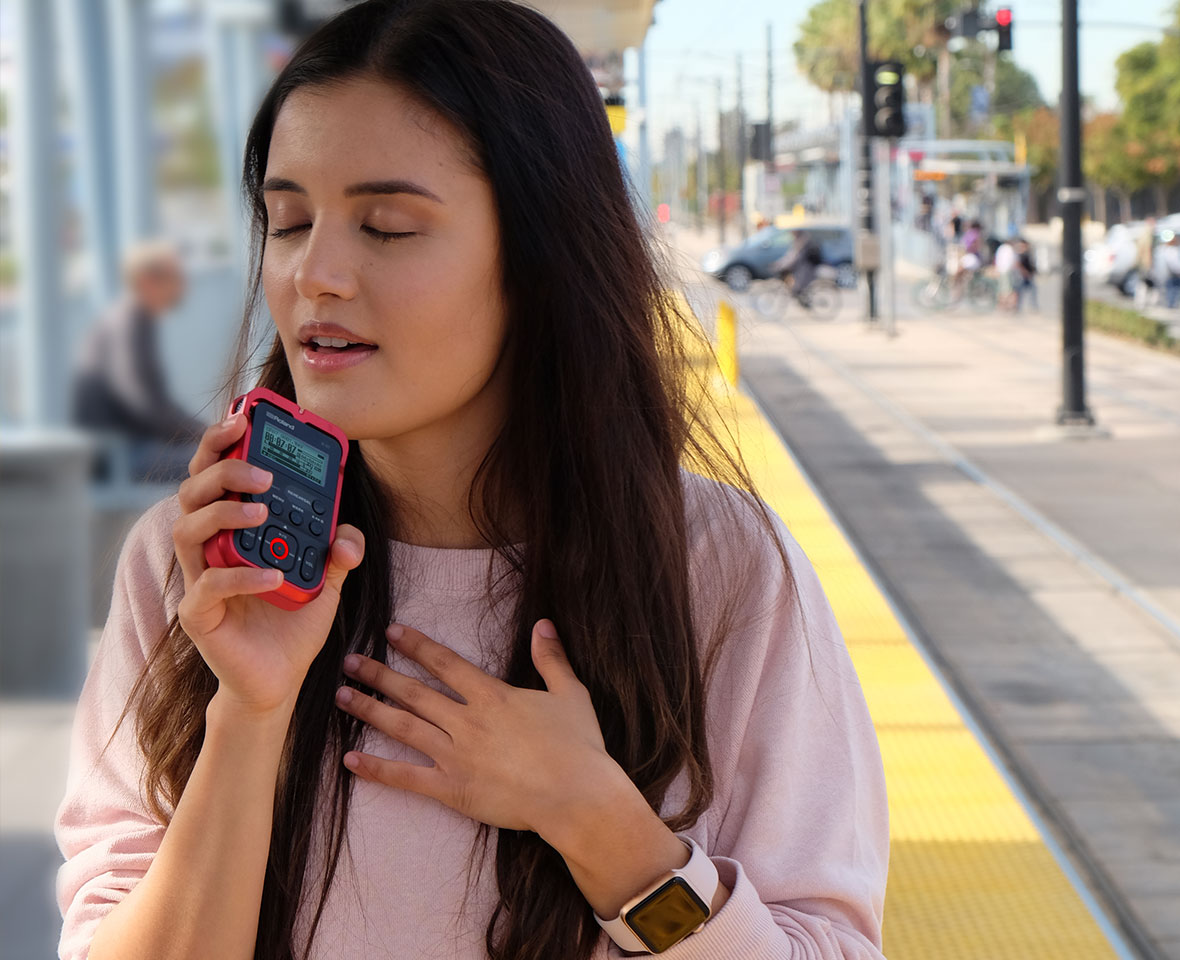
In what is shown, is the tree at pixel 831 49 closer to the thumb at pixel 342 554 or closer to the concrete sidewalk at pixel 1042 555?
the concrete sidewalk at pixel 1042 555

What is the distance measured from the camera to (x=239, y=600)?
1.37 m

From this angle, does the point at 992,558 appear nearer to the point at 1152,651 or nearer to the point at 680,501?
the point at 1152,651

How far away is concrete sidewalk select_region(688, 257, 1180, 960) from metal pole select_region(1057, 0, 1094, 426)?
1.39 feet

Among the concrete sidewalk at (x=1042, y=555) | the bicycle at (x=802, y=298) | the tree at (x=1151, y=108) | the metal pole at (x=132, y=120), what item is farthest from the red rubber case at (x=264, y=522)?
the tree at (x=1151, y=108)

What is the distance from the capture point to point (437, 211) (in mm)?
1461

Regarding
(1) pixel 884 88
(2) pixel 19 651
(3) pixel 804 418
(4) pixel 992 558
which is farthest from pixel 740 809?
(1) pixel 884 88

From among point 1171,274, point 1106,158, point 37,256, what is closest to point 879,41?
point 1106,158

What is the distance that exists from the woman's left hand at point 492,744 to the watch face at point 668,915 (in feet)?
0.32

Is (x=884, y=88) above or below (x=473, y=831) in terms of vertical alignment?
above

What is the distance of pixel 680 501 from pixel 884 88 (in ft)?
69.0

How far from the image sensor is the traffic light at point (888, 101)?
21.3 m

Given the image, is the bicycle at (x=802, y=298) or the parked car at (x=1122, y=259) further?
the parked car at (x=1122, y=259)

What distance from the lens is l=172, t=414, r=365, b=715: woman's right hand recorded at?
128 centimetres

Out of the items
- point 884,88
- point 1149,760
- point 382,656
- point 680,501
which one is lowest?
point 1149,760
